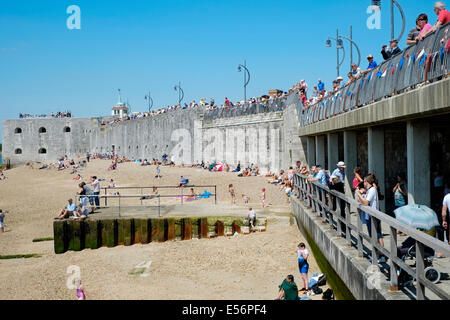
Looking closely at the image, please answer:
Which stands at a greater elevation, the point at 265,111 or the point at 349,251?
the point at 265,111

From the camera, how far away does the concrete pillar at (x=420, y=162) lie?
8.36m

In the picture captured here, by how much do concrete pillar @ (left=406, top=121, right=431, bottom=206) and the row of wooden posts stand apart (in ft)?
30.7

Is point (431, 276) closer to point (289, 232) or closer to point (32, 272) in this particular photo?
point (289, 232)

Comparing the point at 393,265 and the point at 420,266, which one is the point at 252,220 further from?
the point at 420,266

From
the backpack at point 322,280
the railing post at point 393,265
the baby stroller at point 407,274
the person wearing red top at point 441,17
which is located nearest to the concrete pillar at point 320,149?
the backpack at point 322,280

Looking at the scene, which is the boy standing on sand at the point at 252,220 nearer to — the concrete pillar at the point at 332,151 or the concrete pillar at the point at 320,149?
the concrete pillar at the point at 332,151

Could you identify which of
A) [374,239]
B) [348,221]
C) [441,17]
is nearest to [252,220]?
[348,221]

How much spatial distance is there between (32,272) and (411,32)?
44.3ft

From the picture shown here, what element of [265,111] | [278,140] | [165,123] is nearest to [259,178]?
[278,140]

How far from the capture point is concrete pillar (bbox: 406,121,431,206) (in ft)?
27.4

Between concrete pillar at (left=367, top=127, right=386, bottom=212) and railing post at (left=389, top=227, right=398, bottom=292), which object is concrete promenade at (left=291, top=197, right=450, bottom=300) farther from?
concrete pillar at (left=367, top=127, right=386, bottom=212)

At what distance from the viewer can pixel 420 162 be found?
330 inches

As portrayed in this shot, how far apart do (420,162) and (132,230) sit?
1196 centimetres

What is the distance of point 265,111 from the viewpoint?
114 ft
